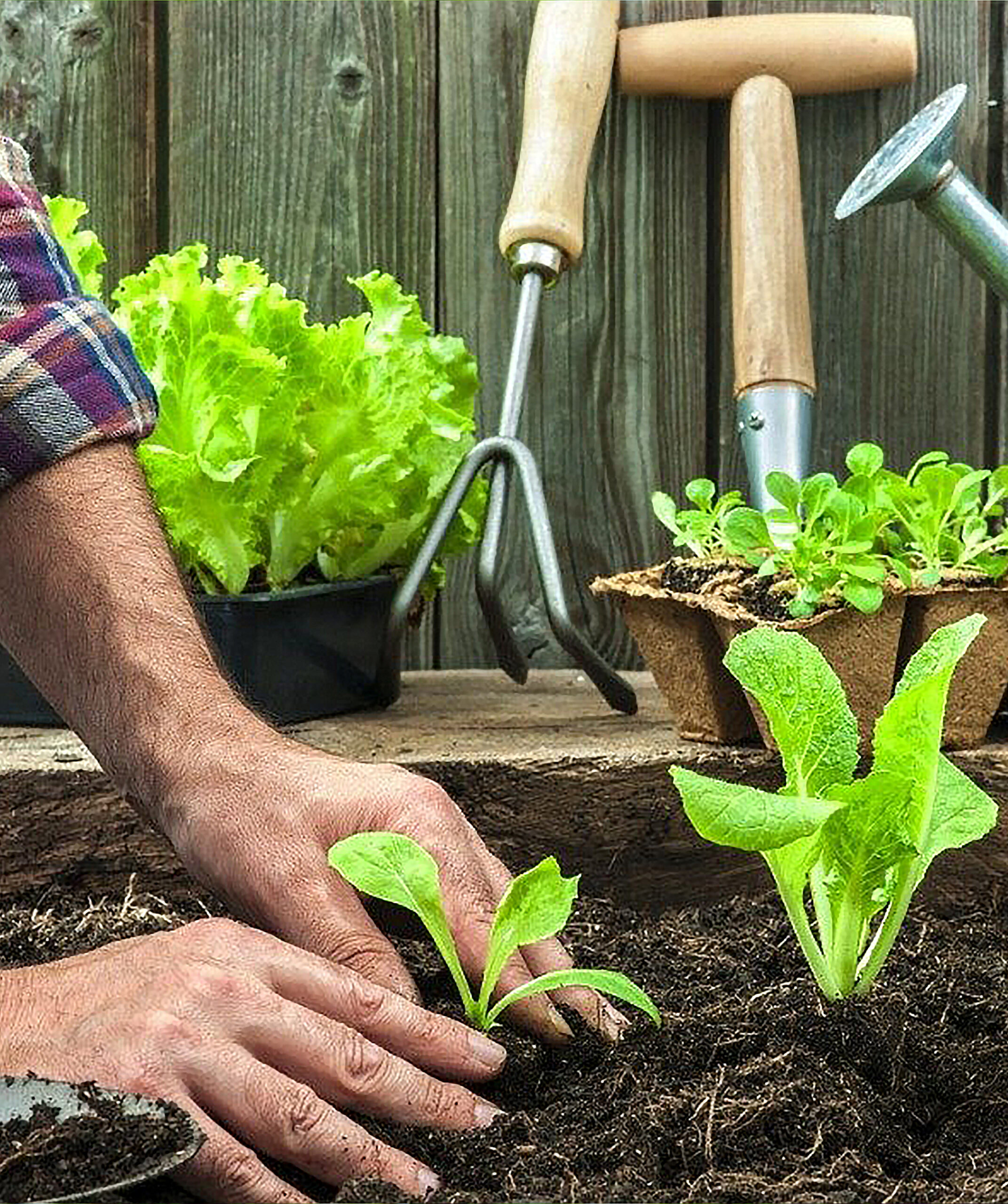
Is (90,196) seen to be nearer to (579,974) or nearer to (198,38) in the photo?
(198,38)

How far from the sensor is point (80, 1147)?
0.81 m

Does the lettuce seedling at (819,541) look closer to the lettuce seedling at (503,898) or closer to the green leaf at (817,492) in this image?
the green leaf at (817,492)

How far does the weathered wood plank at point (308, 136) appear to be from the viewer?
2.04 metres

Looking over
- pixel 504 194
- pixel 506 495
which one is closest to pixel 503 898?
pixel 506 495

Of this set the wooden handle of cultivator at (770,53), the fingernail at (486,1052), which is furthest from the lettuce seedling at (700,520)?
the fingernail at (486,1052)

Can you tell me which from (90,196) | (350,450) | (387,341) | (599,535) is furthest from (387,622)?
(90,196)

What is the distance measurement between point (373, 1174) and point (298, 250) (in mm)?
1434

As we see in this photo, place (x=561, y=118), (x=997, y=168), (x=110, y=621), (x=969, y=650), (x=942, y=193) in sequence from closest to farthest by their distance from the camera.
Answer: (x=110, y=621) < (x=969, y=650) < (x=942, y=193) < (x=561, y=118) < (x=997, y=168)

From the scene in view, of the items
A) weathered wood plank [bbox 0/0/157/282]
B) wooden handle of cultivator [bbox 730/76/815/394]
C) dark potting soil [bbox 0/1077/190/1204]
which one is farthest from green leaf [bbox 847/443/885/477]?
weathered wood plank [bbox 0/0/157/282]

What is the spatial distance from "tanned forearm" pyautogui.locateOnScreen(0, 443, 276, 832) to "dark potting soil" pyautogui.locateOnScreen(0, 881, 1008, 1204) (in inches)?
Result: 9.4

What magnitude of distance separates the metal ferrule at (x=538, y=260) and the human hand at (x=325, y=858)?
0.85 m

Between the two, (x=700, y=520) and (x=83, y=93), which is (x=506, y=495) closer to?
(x=700, y=520)

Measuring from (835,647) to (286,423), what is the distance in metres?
0.58

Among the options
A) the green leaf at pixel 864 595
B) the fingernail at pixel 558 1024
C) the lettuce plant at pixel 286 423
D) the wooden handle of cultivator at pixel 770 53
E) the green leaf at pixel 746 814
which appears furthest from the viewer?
the wooden handle of cultivator at pixel 770 53
